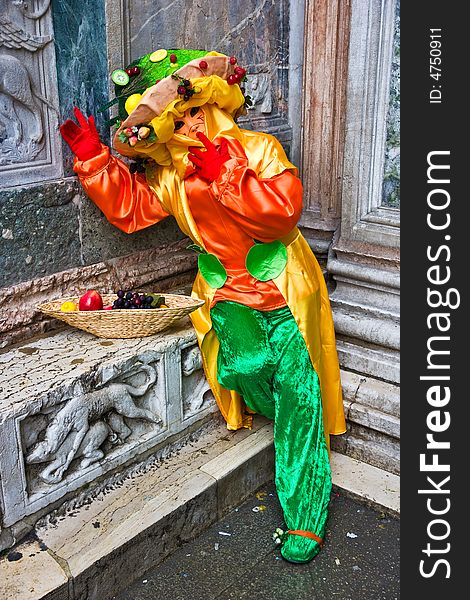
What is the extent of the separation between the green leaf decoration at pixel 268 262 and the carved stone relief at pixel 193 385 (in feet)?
1.62

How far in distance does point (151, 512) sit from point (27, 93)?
1.76 metres

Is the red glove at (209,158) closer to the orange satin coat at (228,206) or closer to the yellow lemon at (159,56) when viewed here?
Result: the orange satin coat at (228,206)

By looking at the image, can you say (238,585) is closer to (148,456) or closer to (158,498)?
(158,498)

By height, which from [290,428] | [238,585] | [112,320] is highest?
[112,320]

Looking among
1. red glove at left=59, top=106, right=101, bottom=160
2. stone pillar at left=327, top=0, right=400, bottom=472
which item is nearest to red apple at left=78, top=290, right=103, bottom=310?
red glove at left=59, top=106, right=101, bottom=160

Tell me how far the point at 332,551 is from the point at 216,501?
0.55m

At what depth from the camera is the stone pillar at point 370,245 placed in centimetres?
345

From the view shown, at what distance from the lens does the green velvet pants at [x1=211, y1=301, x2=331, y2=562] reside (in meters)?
2.95

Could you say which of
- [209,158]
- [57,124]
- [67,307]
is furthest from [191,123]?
[67,307]

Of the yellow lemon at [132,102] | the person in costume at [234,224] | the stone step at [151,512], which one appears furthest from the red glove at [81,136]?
the stone step at [151,512]

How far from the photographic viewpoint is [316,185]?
393 cm

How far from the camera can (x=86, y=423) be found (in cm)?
271

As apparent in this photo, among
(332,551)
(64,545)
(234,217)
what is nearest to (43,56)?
(234,217)

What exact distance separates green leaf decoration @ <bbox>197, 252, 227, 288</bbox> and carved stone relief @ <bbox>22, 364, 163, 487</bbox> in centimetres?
45
